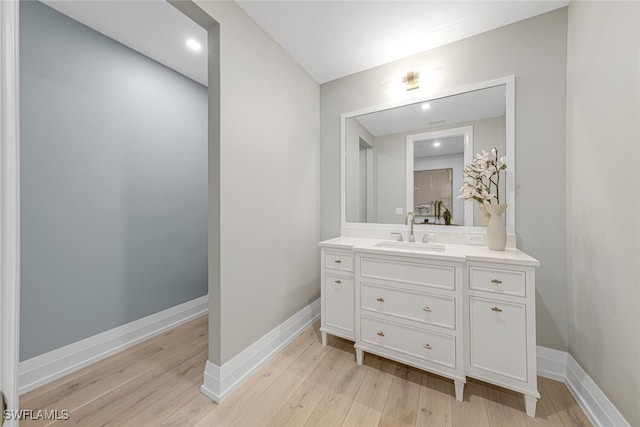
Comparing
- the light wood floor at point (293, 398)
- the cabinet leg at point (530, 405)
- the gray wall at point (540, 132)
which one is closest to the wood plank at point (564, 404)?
the light wood floor at point (293, 398)

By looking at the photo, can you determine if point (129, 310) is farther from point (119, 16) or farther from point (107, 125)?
point (119, 16)

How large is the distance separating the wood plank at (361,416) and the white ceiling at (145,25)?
9.78 ft

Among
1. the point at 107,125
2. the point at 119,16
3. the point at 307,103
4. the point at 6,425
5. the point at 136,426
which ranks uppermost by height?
the point at 119,16

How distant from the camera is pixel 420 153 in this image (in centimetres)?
224

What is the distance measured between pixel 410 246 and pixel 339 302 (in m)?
0.79

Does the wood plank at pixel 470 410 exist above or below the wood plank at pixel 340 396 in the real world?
above

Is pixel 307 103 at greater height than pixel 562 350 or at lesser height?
greater

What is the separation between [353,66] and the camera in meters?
2.41

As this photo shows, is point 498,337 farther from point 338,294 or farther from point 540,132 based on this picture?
point 540,132

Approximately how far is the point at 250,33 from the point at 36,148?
1.72 meters

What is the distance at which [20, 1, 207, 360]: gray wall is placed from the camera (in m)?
1.65

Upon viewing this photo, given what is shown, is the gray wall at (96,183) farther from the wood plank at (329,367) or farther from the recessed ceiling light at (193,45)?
the wood plank at (329,367)

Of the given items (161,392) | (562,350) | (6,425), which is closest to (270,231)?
(161,392)

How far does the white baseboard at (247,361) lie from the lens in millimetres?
1547
